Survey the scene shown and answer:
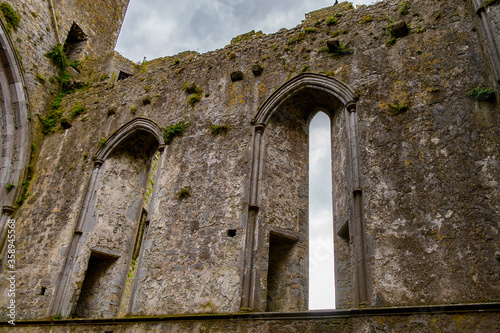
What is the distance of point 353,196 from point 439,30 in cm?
301

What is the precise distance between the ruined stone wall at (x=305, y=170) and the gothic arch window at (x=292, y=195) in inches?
1.3

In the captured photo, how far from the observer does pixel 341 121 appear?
695cm

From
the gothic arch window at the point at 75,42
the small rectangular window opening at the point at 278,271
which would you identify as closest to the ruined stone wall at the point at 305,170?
the small rectangular window opening at the point at 278,271

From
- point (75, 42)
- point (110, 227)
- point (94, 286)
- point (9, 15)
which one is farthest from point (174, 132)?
point (75, 42)

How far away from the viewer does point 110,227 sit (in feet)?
27.6

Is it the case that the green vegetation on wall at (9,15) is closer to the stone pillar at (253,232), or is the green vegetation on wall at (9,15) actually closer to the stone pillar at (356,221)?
the stone pillar at (253,232)

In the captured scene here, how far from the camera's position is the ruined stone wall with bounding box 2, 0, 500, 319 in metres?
5.04

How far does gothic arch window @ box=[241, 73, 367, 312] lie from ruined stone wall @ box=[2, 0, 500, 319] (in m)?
0.03

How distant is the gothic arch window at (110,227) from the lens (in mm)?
7773

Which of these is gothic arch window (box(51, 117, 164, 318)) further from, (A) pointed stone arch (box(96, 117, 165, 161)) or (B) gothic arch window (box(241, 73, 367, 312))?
(B) gothic arch window (box(241, 73, 367, 312))

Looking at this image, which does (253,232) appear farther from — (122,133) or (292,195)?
(122,133)

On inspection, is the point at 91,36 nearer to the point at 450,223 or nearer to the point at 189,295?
the point at 189,295

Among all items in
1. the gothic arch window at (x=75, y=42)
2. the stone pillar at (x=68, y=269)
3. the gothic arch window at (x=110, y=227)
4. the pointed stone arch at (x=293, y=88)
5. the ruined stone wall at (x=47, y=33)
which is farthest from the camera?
the gothic arch window at (x=75, y=42)

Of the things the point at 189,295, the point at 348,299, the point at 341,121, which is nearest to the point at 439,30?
the point at 341,121
